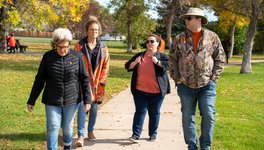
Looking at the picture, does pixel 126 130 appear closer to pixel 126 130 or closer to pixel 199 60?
pixel 126 130

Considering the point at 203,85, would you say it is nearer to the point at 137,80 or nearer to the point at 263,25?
the point at 137,80

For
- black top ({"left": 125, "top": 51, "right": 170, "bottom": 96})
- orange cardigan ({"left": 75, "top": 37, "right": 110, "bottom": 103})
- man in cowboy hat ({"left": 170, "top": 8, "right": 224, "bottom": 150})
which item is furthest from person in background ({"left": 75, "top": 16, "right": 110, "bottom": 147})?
man in cowboy hat ({"left": 170, "top": 8, "right": 224, "bottom": 150})

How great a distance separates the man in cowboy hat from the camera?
18.0 ft

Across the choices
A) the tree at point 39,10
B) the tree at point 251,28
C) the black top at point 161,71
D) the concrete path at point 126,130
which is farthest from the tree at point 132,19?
the black top at point 161,71

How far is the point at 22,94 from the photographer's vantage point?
451 inches

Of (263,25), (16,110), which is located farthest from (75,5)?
(263,25)

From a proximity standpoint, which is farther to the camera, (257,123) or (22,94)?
(22,94)

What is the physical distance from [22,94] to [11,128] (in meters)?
4.26

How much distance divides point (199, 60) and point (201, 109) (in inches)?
26.4

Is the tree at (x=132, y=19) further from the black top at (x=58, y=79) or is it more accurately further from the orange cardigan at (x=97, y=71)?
the black top at (x=58, y=79)

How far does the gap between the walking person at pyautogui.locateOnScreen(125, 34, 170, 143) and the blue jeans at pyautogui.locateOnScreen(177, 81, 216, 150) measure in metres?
0.97

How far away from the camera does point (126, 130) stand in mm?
7488

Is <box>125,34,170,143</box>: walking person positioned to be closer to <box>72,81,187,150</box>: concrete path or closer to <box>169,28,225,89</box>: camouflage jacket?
<box>72,81,187,150</box>: concrete path

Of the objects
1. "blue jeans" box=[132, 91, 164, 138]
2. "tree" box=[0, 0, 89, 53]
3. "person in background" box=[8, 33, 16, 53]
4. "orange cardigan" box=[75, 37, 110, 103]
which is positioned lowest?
"person in background" box=[8, 33, 16, 53]
